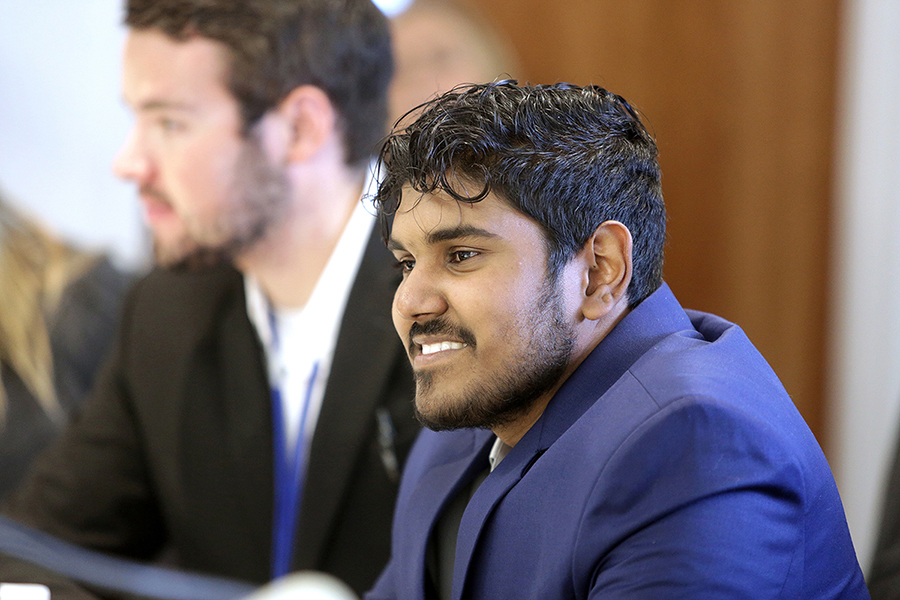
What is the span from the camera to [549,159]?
0.93 meters

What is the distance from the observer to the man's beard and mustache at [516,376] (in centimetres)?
95

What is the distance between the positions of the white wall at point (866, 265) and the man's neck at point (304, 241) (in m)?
1.24

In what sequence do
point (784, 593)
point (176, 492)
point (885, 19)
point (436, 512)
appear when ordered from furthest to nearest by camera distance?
point (885, 19) → point (176, 492) → point (436, 512) → point (784, 593)

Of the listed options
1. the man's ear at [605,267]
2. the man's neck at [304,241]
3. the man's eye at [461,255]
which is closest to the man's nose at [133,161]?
the man's neck at [304,241]

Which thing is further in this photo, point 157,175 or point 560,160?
point 157,175

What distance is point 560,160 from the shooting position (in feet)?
3.06

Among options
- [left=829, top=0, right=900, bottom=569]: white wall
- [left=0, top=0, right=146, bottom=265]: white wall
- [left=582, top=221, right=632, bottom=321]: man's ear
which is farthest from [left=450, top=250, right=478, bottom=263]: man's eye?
[left=829, top=0, right=900, bottom=569]: white wall

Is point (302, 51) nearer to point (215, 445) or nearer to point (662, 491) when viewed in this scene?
point (215, 445)

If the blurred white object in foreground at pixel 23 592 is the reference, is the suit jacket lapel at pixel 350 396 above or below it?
above

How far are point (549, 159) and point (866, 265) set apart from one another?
1.39 metres

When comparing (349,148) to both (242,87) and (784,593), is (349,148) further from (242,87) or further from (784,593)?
(784,593)

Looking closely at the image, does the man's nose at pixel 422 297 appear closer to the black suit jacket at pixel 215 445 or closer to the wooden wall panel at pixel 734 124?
the black suit jacket at pixel 215 445

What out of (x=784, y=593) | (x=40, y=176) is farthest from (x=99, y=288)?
(x=784, y=593)

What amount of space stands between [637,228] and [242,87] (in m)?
0.78
